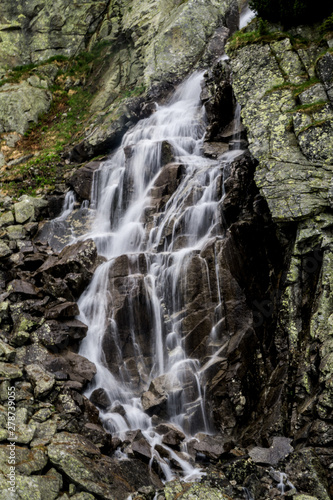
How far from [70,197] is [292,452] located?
16821 mm

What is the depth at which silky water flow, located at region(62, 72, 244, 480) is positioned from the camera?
12031 mm

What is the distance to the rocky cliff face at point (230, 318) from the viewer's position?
858 cm

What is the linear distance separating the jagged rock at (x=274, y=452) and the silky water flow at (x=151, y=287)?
5.20ft

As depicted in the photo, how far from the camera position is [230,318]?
42.2ft

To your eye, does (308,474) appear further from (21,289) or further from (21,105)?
(21,105)

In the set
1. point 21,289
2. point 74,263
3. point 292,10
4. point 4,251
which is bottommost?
point 21,289

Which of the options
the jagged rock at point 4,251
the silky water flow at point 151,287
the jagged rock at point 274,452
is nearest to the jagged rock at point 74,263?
the silky water flow at point 151,287

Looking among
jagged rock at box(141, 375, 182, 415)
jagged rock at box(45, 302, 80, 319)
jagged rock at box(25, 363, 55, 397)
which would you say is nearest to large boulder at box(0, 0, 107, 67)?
jagged rock at box(45, 302, 80, 319)

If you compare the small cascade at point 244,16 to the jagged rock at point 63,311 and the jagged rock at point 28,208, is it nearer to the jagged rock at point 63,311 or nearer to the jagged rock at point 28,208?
the jagged rock at point 28,208

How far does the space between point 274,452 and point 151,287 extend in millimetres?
6911

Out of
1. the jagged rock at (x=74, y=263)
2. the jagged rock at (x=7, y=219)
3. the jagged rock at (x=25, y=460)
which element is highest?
the jagged rock at (x=7, y=219)

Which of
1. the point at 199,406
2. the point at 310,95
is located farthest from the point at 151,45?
Answer: the point at 199,406

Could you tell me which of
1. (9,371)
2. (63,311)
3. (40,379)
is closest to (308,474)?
(40,379)

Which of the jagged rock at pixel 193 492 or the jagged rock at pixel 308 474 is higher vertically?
the jagged rock at pixel 308 474
